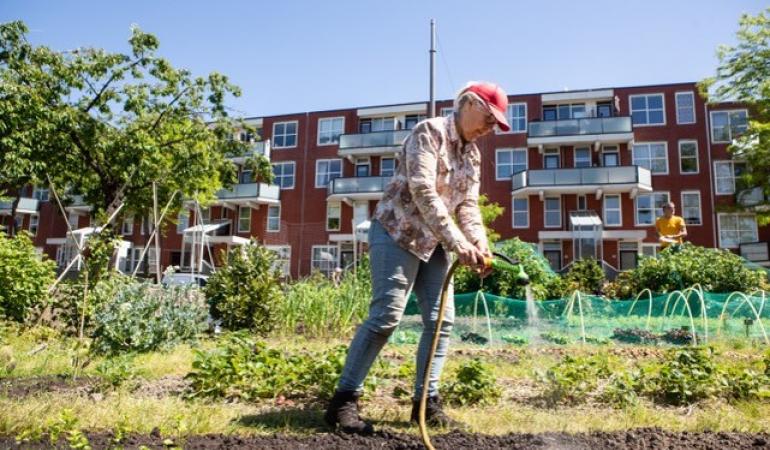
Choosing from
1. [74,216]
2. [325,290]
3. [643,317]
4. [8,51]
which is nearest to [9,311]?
[325,290]

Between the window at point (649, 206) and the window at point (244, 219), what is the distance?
980 inches

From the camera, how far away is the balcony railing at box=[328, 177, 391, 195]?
35875 mm

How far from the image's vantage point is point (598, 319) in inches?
348

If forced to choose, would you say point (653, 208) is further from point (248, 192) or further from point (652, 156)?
point (248, 192)

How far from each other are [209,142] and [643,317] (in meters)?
16.0

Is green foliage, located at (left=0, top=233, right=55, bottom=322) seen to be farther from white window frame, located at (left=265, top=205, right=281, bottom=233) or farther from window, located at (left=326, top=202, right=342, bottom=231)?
white window frame, located at (left=265, top=205, right=281, bottom=233)

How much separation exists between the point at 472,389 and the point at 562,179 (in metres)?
30.4

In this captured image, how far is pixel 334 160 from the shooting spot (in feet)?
128

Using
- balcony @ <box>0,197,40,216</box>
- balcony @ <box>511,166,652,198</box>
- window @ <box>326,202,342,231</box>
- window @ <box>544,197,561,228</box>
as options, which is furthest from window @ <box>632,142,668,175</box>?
balcony @ <box>0,197,40,216</box>

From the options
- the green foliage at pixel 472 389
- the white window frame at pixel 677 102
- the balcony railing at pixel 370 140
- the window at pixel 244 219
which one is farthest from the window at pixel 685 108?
the green foliage at pixel 472 389

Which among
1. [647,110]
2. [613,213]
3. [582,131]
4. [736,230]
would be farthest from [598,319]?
[647,110]

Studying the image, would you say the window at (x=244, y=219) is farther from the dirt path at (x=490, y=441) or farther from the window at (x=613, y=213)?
the dirt path at (x=490, y=441)

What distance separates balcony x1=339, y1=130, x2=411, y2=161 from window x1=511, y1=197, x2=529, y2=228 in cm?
818

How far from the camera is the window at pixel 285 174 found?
3962 cm
